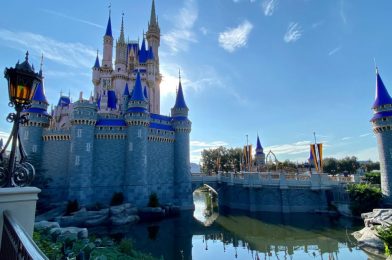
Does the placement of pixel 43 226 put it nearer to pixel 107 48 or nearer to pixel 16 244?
pixel 16 244

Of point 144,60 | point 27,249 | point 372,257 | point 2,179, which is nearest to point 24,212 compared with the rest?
point 2,179

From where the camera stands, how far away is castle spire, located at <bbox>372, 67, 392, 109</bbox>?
22.9m

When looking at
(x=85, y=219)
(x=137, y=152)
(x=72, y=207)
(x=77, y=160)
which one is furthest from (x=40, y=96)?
(x=85, y=219)

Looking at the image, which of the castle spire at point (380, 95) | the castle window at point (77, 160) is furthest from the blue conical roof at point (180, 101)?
the castle spire at point (380, 95)

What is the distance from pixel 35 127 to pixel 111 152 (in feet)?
29.4

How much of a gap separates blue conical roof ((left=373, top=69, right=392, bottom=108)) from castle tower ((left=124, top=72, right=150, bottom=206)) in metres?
23.6

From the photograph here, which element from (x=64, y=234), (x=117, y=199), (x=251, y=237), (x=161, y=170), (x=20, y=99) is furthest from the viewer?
(x=161, y=170)

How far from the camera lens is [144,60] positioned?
42.1 metres

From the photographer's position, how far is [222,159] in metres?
57.1

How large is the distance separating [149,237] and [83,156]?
1258cm

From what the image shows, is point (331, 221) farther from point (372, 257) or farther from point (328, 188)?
point (372, 257)

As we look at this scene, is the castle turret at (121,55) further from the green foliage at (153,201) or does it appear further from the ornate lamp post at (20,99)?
the ornate lamp post at (20,99)

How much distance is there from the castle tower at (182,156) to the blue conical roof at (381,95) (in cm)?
2100


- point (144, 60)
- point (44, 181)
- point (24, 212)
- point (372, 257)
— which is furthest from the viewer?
point (144, 60)
